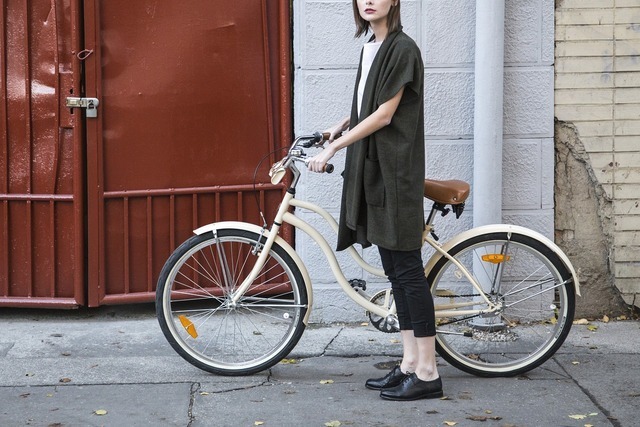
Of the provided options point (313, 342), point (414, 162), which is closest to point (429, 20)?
point (414, 162)

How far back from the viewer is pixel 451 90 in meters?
6.43

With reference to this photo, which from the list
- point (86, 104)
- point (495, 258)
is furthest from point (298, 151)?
point (86, 104)

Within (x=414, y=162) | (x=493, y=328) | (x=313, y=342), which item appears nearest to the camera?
(x=414, y=162)

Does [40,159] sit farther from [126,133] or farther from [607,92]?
[607,92]

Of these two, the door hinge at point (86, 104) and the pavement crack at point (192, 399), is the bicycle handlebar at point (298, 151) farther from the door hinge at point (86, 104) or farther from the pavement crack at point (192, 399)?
the door hinge at point (86, 104)

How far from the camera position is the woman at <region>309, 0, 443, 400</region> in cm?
490

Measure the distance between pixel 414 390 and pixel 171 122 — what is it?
2426mm

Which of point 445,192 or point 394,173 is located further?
point 445,192

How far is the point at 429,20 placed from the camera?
251 inches

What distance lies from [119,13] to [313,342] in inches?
91.1

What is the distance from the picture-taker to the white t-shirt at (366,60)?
502 cm

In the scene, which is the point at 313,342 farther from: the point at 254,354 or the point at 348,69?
the point at 348,69

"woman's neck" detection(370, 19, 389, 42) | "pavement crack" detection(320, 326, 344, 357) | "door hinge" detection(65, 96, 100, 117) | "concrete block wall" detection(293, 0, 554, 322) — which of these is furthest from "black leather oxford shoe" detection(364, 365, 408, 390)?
"door hinge" detection(65, 96, 100, 117)

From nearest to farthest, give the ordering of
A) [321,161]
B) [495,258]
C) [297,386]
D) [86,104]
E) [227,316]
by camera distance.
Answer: [321,161] < [297,386] < [495,258] < [227,316] < [86,104]
